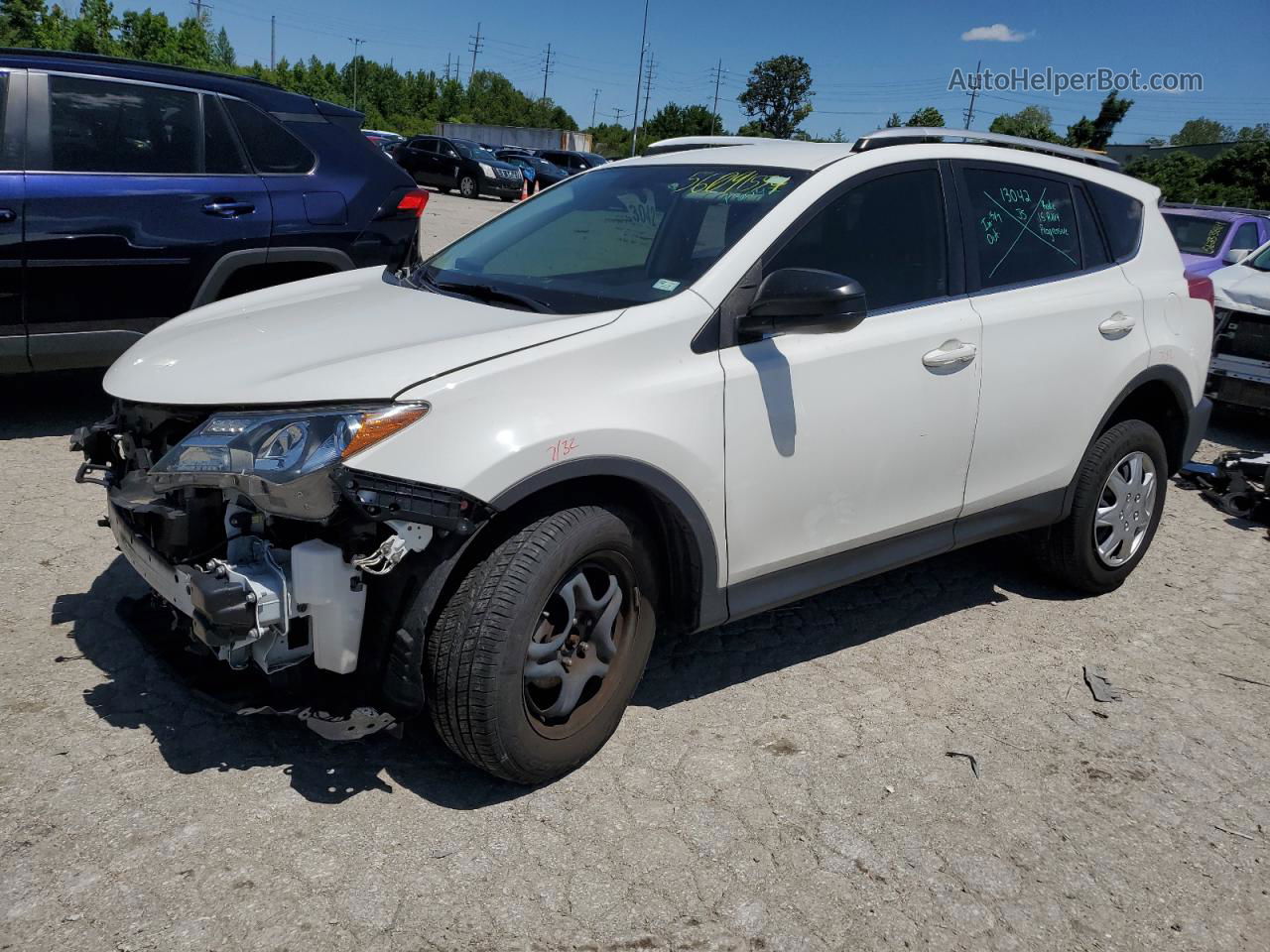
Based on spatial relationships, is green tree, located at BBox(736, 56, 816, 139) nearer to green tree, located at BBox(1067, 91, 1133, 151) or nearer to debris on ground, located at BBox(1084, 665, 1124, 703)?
green tree, located at BBox(1067, 91, 1133, 151)

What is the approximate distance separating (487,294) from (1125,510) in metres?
3.07

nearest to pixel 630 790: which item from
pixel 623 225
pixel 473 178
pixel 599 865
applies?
pixel 599 865

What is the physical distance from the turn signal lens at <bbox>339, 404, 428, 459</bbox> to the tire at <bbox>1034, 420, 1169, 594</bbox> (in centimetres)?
303

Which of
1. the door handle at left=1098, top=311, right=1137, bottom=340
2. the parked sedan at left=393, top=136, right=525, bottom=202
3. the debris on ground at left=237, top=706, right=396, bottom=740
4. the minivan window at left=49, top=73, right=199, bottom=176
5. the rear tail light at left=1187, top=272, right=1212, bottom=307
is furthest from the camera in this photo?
the parked sedan at left=393, top=136, right=525, bottom=202

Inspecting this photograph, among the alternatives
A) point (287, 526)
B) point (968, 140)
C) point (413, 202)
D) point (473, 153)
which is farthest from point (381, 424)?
point (473, 153)

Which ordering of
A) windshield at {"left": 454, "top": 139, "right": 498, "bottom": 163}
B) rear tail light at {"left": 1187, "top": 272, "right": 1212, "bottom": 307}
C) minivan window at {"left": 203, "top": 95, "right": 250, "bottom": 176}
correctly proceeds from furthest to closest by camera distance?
windshield at {"left": 454, "top": 139, "right": 498, "bottom": 163}, minivan window at {"left": 203, "top": 95, "right": 250, "bottom": 176}, rear tail light at {"left": 1187, "top": 272, "right": 1212, "bottom": 307}

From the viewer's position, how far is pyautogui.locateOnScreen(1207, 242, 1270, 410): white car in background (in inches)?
309

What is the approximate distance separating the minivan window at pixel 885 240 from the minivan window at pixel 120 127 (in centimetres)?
378

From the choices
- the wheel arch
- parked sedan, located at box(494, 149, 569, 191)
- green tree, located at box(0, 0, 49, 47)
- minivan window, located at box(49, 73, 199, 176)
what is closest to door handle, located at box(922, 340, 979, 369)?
the wheel arch

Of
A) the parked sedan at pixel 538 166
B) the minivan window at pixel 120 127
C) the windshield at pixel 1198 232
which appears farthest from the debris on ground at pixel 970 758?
the parked sedan at pixel 538 166

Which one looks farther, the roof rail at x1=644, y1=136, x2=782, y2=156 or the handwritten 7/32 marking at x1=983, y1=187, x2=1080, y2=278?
the roof rail at x1=644, y1=136, x2=782, y2=156

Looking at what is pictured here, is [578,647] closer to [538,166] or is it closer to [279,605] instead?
[279,605]

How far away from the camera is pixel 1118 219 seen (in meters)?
4.61

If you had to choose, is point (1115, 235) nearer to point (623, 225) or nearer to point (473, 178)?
point (623, 225)
